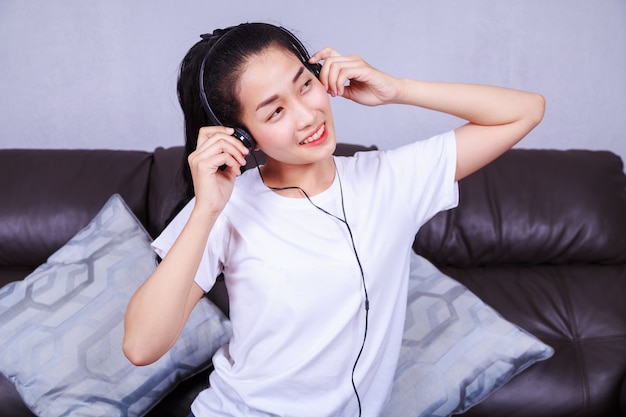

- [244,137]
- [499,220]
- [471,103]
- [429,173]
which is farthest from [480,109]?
[499,220]

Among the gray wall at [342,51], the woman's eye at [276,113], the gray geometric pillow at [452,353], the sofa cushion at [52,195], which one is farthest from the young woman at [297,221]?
the gray wall at [342,51]

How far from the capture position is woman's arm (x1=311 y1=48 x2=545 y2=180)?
1.24 m

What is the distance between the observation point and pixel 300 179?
126 cm

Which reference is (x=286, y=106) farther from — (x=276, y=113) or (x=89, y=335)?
(x=89, y=335)

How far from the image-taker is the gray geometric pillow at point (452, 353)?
62.1 inches

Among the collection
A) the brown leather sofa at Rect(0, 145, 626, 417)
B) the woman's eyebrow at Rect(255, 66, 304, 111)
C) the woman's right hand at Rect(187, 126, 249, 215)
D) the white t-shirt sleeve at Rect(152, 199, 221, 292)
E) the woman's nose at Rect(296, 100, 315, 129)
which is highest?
the woman's eyebrow at Rect(255, 66, 304, 111)

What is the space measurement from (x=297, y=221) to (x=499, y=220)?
95 cm

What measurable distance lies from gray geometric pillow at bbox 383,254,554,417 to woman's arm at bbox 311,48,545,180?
581 mm

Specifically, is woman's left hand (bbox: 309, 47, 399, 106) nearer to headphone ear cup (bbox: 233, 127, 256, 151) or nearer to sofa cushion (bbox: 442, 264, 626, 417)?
headphone ear cup (bbox: 233, 127, 256, 151)

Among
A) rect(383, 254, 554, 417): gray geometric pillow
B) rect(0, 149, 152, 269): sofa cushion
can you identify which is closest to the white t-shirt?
rect(383, 254, 554, 417): gray geometric pillow

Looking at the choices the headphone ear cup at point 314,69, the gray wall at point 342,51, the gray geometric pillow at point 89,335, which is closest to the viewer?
the headphone ear cup at point 314,69

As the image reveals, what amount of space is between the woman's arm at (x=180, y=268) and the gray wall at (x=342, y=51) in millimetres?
1219

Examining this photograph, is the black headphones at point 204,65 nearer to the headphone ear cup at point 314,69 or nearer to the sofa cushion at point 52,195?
the headphone ear cup at point 314,69

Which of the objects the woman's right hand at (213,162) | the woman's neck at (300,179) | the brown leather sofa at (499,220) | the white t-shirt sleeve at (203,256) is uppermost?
the woman's right hand at (213,162)
